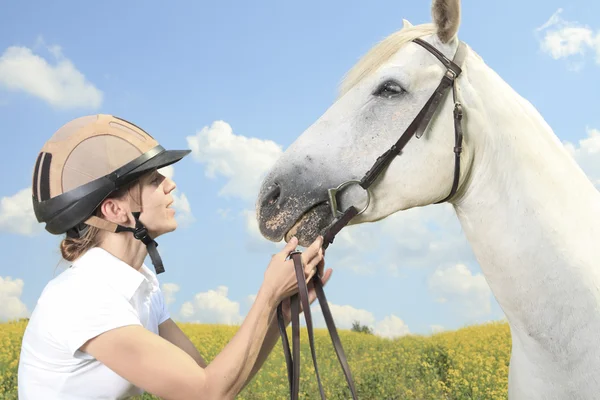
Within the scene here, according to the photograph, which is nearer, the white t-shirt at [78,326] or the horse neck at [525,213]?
the white t-shirt at [78,326]

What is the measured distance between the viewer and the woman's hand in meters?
2.16

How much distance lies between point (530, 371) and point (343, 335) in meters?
12.0

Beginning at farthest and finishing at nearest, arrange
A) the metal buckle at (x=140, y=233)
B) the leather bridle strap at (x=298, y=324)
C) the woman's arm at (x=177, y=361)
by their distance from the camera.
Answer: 1. the metal buckle at (x=140, y=233)
2. the leather bridle strap at (x=298, y=324)
3. the woman's arm at (x=177, y=361)

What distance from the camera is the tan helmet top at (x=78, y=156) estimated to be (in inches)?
94.0

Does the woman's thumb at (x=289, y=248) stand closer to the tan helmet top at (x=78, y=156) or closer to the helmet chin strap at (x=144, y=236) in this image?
the helmet chin strap at (x=144, y=236)

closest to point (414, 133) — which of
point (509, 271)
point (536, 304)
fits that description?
point (509, 271)

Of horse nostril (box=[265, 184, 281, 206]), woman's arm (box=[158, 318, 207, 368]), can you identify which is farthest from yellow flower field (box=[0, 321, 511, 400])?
horse nostril (box=[265, 184, 281, 206])

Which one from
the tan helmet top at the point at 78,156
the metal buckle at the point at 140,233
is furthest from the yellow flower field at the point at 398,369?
the tan helmet top at the point at 78,156

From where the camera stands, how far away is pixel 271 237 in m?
2.58

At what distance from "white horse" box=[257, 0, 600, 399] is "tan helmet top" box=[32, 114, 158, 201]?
2.32 ft

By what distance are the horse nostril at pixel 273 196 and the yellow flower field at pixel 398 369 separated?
4.38 m

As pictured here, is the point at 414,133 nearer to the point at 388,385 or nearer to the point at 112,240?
the point at 112,240

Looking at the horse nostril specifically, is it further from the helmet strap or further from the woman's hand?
the helmet strap

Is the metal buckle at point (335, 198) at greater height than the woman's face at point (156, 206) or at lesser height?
lesser
